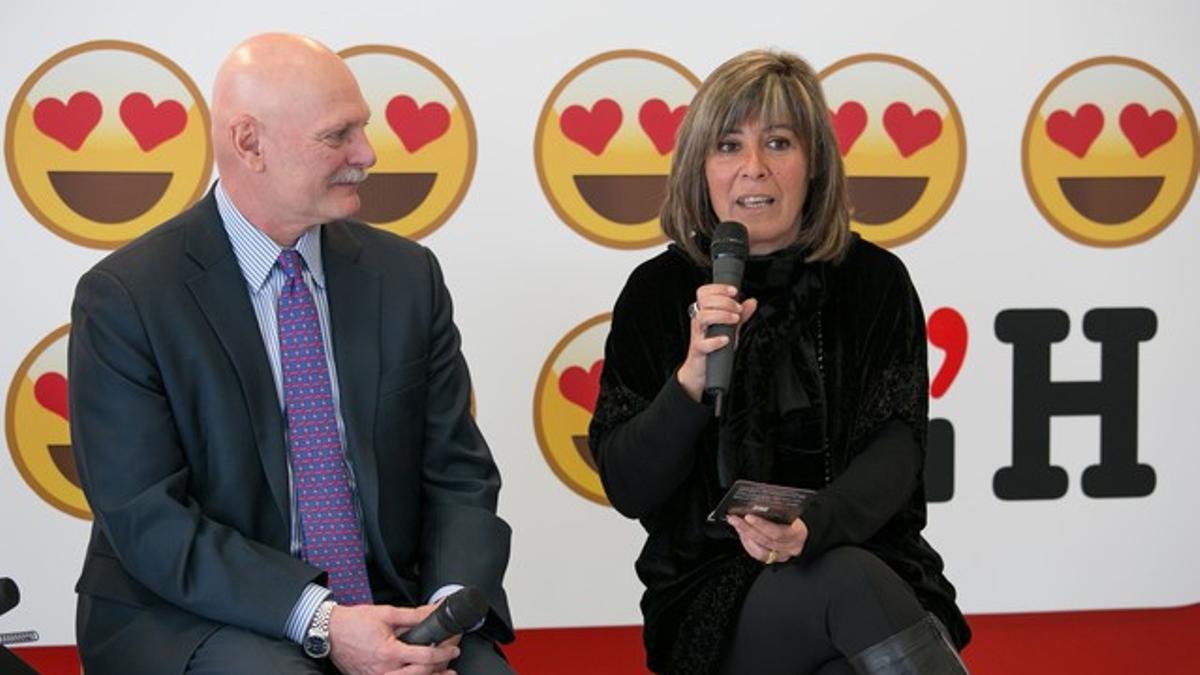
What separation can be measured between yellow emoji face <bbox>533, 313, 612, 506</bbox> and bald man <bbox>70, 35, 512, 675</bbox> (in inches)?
33.7

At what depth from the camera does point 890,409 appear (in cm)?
269

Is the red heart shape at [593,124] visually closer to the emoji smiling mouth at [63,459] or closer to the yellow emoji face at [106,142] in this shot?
the yellow emoji face at [106,142]

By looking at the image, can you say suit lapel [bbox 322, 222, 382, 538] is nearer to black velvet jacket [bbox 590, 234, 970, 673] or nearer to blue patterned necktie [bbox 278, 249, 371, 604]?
blue patterned necktie [bbox 278, 249, 371, 604]

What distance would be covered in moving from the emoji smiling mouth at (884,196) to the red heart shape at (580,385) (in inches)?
27.2

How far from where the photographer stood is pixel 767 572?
2.52 m

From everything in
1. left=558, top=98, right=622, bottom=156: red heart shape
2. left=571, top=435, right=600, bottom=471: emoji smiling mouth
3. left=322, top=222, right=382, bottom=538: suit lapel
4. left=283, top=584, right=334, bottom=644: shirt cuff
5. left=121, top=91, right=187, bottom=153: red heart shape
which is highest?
left=121, top=91, right=187, bottom=153: red heart shape

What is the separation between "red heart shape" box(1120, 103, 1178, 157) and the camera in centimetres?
363

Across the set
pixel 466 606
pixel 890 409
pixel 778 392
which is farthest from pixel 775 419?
pixel 466 606

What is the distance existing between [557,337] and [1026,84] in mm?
1227

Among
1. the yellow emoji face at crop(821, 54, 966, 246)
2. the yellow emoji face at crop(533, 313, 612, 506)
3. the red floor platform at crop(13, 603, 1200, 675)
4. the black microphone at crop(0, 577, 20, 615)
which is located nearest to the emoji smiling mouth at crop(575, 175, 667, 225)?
the yellow emoji face at crop(533, 313, 612, 506)

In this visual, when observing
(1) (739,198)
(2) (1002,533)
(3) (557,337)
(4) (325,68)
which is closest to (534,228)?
(3) (557,337)

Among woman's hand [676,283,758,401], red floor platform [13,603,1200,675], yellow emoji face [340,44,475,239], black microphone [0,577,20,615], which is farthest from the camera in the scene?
red floor platform [13,603,1200,675]

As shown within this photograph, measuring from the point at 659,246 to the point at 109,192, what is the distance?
119cm

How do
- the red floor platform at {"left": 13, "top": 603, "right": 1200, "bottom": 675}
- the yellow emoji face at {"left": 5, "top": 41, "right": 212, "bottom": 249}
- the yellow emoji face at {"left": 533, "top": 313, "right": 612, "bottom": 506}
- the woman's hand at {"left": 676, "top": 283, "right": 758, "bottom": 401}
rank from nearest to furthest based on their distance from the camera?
the woman's hand at {"left": 676, "top": 283, "right": 758, "bottom": 401} → the yellow emoji face at {"left": 5, "top": 41, "right": 212, "bottom": 249} → the yellow emoji face at {"left": 533, "top": 313, "right": 612, "bottom": 506} → the red floor platform at {"left": 13, "top": 603, "right": 1200, "bottom": 675}
